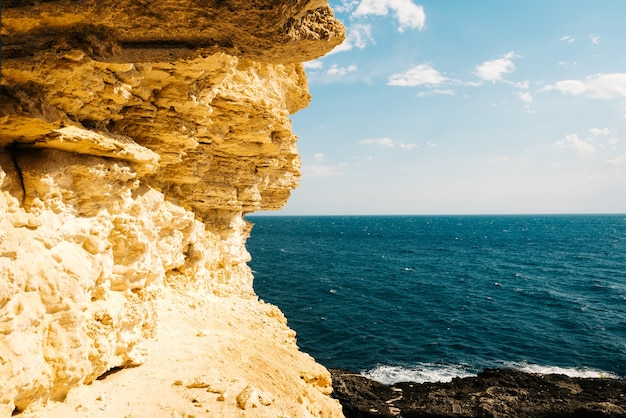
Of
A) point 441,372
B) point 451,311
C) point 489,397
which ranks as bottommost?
point 441,372

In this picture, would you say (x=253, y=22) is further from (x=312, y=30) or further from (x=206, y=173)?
(x=206, y=173)

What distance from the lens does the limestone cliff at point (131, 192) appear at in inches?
278

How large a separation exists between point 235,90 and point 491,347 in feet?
98.6

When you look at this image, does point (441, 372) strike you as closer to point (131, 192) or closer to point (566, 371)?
point (566, 371)

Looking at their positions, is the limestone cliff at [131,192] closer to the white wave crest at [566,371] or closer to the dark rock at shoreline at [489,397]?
the dark rock at shoreline at [489,397]

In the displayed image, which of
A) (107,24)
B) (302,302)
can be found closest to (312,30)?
(107,24)

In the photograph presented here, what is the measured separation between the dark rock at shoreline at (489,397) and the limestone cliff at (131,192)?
6.80 metres

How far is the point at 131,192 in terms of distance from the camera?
14594mm

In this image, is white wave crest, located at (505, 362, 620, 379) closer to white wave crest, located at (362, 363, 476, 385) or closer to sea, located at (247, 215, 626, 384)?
sea, located at (247, 215, 626, 384)

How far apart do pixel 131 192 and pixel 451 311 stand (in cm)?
3812

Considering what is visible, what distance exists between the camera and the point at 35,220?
9969mm

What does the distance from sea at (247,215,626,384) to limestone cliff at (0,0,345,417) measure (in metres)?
15.8

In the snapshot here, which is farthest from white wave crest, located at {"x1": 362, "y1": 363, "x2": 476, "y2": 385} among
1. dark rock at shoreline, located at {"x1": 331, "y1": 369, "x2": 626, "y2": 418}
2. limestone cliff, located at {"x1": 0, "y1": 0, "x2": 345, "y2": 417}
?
limestone cliff, located at {"x1": 0, "y1": 0, "x2": 345, "y2": 417}

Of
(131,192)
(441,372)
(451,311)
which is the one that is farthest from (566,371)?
(131,192)
